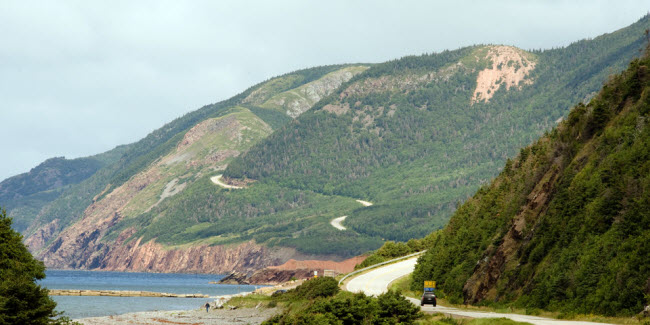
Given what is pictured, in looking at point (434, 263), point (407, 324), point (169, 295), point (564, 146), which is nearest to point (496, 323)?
point (407, 324)

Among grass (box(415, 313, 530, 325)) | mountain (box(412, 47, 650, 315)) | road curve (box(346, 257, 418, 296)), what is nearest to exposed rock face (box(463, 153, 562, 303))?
mountain (box(412, 47, 650, 315))

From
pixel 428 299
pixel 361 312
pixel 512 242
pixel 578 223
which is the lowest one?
pixel 428 299

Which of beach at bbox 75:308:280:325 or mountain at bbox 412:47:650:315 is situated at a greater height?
mountain at bbox 412:47:650:315

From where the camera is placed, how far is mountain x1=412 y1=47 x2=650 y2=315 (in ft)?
124

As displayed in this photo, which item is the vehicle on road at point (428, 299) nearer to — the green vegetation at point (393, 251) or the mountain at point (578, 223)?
the mountain at point (578, 223)

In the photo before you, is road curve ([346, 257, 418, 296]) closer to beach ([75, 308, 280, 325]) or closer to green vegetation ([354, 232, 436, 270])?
green vegetation ([354, 232, 436, 270])

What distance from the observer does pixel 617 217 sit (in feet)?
132

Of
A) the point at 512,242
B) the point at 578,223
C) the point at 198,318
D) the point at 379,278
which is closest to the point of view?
the point at 578,223

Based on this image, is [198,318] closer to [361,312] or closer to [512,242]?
[512,242]

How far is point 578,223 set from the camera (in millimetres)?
43625

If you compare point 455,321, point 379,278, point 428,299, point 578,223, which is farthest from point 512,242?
point 379,278

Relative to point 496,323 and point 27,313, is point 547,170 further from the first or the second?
point 27,313

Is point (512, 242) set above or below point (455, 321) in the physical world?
above

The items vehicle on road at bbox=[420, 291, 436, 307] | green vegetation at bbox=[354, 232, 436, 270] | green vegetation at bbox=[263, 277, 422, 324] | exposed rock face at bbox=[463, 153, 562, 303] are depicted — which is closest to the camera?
green vegetation at bbox=[263, 277, 422, 324]
